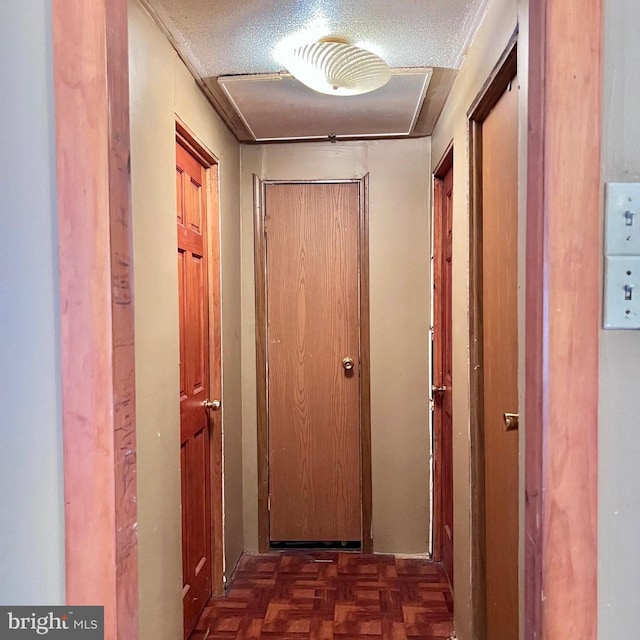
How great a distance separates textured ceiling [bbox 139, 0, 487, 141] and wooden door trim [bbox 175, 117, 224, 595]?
0.37 meters

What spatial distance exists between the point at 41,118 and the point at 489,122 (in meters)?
1.27

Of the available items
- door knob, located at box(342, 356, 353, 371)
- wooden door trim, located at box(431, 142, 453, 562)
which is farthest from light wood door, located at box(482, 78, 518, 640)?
door knob, located at box(342, 356, 353, 371)

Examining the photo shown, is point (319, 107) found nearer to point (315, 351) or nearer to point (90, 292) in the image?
point (315, 351)

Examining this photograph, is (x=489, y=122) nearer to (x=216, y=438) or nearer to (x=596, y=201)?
(x=596, y=201)

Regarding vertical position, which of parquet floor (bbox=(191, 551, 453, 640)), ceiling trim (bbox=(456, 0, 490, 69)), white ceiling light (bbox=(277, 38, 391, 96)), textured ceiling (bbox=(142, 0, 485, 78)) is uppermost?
textured ceiling (bbox=(142, 0, 485, 78))

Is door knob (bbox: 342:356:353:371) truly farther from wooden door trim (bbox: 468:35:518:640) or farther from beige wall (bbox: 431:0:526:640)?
wooden door trim (bbox: 468:35:518:640)

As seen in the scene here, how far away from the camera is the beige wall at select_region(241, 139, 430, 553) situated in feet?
8.42

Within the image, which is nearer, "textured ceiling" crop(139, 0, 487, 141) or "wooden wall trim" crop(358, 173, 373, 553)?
"textured ceiling" crop(139, 0, 487, 141)

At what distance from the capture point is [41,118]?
752mm

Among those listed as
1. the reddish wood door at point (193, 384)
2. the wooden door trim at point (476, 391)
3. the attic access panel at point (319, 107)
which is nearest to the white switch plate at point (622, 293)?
the wooden door trim at point (476, 391)

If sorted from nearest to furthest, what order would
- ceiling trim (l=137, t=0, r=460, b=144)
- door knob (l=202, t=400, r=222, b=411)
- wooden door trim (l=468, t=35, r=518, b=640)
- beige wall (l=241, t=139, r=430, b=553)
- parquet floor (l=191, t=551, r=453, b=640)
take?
ceiling trim (l=137, t=0, r=460, b=144)
wooden door trim (l=468, t=35, r=518, b=640)
parquet floor (l=191, t=551, r=453, b=640)
door knob (l=202, t=400, r=222, b=411)
beige wall (l=241, t=139, r=430, b=553)

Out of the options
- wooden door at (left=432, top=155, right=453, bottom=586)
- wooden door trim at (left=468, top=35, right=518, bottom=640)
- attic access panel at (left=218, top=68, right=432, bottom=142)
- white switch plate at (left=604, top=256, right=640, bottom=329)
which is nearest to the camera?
white switch plate at (left=604, top=256, right=640, bottom=329)

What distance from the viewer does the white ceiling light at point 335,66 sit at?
1.49 metres


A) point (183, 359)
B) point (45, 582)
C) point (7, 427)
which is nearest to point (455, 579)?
point (183, 359)
